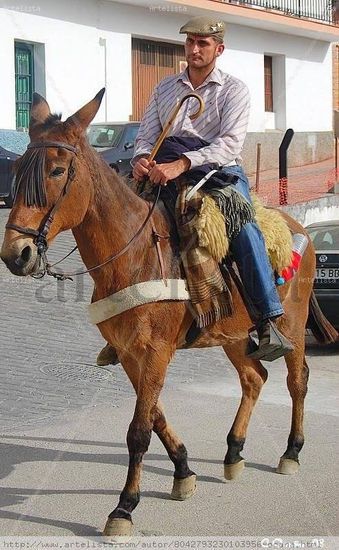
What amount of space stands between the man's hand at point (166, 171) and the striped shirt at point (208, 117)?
3.0 inches

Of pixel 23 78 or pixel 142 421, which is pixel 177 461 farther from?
pixel 23 78

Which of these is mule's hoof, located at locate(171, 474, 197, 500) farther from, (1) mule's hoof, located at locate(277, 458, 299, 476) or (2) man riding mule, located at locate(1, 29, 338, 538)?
(1) mule's hoof, located at locate(277, 458, 299, 476)

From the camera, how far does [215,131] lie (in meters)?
6.40

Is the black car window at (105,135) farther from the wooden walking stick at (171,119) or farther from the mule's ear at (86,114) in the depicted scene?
the mule's ear at (86,114)

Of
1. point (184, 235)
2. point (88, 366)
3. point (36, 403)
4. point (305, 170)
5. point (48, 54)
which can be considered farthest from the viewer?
point (305, 170)

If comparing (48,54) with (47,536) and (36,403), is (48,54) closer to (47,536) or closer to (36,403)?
(36,403)

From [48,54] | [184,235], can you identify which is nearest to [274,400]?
[184,235]

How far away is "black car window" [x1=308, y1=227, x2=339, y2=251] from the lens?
13.1 meters

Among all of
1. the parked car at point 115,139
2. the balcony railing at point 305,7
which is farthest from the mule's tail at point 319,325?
the balcony railing at point 305,7

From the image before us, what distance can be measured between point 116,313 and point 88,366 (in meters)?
4.77

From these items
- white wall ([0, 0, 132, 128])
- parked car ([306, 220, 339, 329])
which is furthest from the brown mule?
white wall ([0, 0, 132, 128])

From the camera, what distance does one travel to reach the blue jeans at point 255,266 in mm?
6355

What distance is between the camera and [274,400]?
9289 mm

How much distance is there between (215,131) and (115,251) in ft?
3.90
